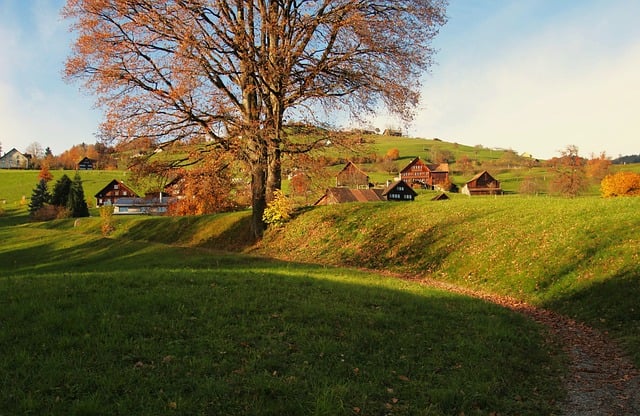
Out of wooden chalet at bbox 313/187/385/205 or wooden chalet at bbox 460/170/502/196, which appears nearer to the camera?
wooden chalet at bbox 313/187/385/205

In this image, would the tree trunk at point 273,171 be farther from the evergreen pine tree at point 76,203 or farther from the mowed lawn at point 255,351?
the evergreen pine tree at point 76,203

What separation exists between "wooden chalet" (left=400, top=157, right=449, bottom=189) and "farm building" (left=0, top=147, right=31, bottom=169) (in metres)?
122

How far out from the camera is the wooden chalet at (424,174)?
107062 millimetres

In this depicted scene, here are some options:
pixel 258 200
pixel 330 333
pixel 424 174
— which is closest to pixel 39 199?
pixel 258 200

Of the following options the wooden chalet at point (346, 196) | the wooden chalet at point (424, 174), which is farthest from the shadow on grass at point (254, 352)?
the wooden chalet at point (424, 174)

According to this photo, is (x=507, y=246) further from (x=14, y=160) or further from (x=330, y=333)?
(x=14, y=160)

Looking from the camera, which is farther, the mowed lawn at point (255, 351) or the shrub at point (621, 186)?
the shrub at point (621, 186)

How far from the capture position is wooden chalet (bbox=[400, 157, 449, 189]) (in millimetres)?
107062

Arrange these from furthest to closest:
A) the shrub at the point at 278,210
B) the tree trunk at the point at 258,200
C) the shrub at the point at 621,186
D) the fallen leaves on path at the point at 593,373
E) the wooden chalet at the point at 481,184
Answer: the wooden chalet at the point at 481,184, the shrub at the point at 621,186, the shrub at the point at 278,210, the tree trunk at the point at 258,200, the fallen leaves on path at the point at 593,373

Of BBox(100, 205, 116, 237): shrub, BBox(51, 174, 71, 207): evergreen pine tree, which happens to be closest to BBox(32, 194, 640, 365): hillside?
BBox(100, 205, 116, 237): shrub

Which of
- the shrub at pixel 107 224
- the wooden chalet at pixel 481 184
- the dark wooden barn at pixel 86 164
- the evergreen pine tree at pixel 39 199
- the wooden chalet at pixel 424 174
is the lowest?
the shrub at pixel 107 224

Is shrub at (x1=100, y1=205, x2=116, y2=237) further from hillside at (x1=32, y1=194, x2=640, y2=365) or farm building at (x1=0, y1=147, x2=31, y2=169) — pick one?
farm building at (x1=0, y1=147, x2=31, y2=169)

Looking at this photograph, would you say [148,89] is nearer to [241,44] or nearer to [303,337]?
[241,44]

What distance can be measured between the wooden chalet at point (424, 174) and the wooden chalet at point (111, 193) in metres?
67.1
